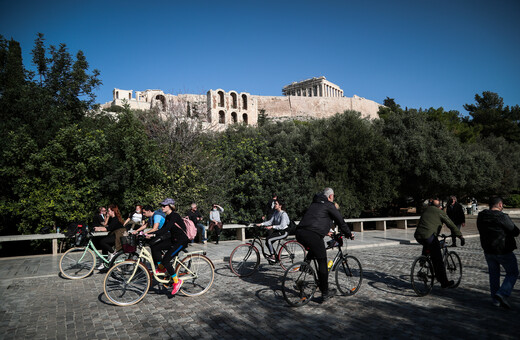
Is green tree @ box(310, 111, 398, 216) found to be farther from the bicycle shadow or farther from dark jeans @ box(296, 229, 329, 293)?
dark jeans @ box(296, 229, 329, 293)

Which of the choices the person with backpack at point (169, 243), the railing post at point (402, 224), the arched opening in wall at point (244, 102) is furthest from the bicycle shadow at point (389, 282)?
the arched opening in wall at point (244, 102)

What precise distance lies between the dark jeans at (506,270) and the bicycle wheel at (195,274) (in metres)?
4.85

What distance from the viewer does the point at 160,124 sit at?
21.2m

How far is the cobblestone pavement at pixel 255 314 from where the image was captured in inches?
175

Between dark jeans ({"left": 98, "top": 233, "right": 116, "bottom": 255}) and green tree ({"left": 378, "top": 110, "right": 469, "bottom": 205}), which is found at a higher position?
green tree ({"left": 378, "top": 110, "right": 469, "bottom": 205})

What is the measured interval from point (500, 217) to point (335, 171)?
1732 cm

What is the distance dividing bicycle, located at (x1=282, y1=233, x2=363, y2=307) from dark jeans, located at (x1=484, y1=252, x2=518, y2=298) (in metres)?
2.14

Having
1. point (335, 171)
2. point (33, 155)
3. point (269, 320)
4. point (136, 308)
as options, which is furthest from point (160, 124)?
point (269, 320)

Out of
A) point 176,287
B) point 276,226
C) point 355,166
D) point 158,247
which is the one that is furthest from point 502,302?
point 355,166

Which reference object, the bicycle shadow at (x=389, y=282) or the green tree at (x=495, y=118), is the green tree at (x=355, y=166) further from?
the green tree at (x=495, y=118)

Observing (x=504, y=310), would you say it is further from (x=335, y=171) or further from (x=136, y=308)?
(x=335, y=171)

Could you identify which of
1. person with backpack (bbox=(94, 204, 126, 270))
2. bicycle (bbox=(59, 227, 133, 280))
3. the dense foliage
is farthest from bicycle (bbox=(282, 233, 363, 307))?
the dense foliage

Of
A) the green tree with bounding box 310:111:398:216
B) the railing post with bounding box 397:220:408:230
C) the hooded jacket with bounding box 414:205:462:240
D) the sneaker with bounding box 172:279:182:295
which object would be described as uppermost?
the green tree with bounding box 310:111:398:216

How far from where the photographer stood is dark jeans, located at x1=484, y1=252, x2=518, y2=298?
5.10m
